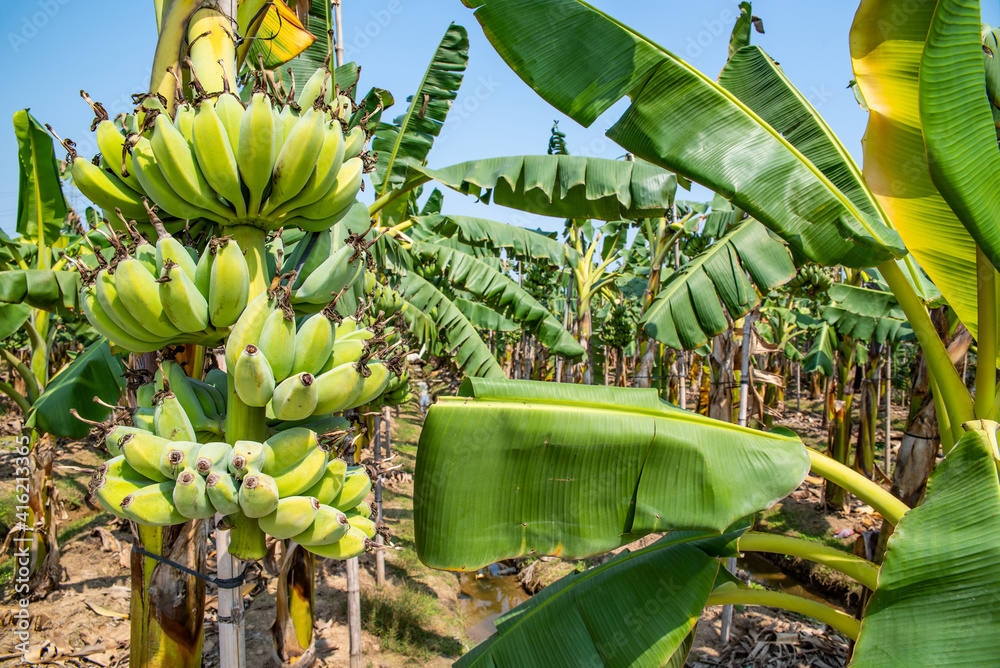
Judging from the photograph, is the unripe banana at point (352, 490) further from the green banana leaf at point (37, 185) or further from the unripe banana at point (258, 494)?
the green banana leaf at point (37, 185)

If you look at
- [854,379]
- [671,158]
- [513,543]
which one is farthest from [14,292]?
[854,379]

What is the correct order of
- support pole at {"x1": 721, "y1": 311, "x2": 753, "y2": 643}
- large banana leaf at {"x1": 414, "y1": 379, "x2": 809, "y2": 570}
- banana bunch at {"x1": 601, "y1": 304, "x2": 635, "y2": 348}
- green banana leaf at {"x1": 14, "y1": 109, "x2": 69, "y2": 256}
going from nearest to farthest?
large banana leaf at {"x1": 414, "y1": 379, "x2": 809, "y2": 570}, green banana leaf at {"x1": 14, "y1": 109, "x2": 69, "y2": 256}, support pole at {"x1": 721, "y1": 311, "x2": 753, "y2": 643}, banana bunch at {"x1": 601, "y1": 304, "x2": 635, "y2": 348}

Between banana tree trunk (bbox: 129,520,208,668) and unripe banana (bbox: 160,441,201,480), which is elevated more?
unripe banana (bbox: 160,441,201,480)

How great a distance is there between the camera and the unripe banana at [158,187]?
4.56ft

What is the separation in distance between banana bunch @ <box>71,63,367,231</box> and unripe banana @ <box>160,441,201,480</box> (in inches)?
24.4

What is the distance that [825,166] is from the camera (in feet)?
8.11

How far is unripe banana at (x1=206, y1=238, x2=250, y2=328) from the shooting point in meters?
1.35

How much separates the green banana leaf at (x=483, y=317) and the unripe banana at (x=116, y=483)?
613 centimetres

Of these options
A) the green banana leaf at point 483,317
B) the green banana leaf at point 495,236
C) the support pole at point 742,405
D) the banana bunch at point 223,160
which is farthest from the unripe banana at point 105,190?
the green banana leaf at point 483,317

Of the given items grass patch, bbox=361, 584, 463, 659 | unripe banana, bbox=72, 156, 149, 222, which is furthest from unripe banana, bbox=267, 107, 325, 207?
grass patch, bbox=361, 584, 463, 659

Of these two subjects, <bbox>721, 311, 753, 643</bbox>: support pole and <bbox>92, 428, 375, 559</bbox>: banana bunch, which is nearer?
<bbox>92, 428, 375, 559</bbox>: banana bunch

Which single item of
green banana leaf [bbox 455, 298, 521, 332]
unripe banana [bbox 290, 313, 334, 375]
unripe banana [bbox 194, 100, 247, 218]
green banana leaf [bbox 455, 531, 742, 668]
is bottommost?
→ green banana leaf [bbox 455, 531, 742, 668]

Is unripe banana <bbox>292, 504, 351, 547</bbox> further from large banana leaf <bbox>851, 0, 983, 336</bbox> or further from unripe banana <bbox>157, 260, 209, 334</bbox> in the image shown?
large banana leaf <bbox>851, 0, 983, 336</bbox>

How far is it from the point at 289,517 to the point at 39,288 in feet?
10.6
